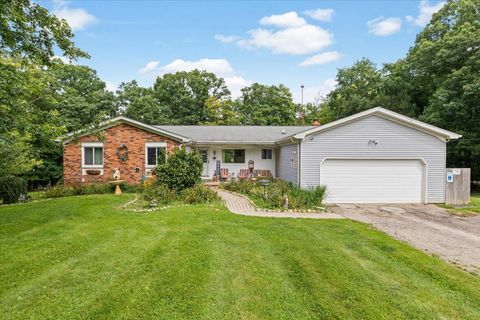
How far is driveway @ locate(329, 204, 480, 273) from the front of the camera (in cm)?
584

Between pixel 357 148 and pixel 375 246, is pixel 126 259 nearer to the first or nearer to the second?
pixel 375 246

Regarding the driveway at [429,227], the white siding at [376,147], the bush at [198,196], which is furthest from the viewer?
the white siding at [376,147]

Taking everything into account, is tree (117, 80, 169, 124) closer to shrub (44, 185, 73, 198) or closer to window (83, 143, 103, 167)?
window (83, 143, 103, 167)

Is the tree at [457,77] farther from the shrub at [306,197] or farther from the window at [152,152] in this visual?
the window at [152,152]

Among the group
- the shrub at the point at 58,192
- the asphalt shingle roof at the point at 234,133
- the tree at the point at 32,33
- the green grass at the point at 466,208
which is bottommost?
the green grass at the point at 466,208

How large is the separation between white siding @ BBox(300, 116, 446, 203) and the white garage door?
12.9 inches

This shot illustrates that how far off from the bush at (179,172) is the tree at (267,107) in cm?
2279

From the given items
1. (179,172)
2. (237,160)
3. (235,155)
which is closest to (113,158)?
(179,172)

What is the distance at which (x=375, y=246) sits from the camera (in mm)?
6027

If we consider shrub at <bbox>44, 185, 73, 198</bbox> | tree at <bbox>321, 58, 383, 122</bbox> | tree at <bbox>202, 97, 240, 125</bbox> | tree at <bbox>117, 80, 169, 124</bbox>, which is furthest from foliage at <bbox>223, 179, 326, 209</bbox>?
tree at <bbox>202, 97, 240, 125</bbox>

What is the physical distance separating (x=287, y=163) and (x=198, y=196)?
20.0 ft

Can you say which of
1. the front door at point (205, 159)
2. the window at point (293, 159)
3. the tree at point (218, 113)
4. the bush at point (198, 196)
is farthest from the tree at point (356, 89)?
the bush at point (198, 196)

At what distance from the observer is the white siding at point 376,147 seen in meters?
12.1

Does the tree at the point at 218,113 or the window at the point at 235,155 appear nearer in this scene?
the window at the point at 235,155
